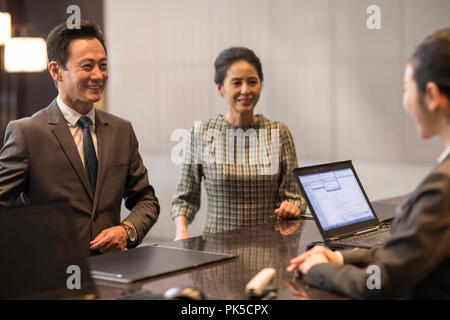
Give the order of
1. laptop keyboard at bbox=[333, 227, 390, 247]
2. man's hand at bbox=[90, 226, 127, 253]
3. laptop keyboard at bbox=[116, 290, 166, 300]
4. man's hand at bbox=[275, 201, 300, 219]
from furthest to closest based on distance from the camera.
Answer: man's hand at bbox=[275, 201, 300, 219] < man's hand at bbox=[90, 226, 127, 253] < laptop keyboard at bbox=[333, 227, 390, 247] < laptop keyboard at bbox=[116, 290, 166, 300]

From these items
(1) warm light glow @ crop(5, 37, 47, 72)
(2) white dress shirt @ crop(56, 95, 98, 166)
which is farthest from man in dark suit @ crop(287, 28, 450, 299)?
(1) warm light glow @ crop(5, 37, 47, 72)

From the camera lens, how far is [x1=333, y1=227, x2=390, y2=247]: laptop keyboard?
8.08 feet

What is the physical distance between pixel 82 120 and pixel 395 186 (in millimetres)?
3670

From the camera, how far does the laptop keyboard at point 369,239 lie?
246cm

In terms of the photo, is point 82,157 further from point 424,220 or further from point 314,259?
point 424,220

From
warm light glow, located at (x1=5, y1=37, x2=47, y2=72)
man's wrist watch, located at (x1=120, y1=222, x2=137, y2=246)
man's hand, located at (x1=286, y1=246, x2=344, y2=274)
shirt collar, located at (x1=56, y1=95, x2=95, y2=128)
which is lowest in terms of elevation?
man's wrist watch, located at (x1=120, y1=222, x2=137, y2=246)

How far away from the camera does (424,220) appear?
1.54 metres

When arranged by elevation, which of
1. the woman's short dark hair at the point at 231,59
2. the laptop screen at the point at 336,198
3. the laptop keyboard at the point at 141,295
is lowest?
the laptop keyboard at the point at 141,295

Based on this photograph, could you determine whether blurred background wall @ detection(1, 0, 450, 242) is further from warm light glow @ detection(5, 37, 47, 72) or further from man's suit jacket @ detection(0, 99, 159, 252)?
man's suit jacket @ detection(0, 99, 159, 252)

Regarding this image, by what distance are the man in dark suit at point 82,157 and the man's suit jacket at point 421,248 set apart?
141cm

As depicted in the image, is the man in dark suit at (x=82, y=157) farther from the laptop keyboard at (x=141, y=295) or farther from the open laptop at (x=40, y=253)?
the open laptop at (x=40, y=253)

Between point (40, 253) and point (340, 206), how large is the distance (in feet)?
4.72

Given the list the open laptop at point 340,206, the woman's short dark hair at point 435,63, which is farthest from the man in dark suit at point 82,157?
the woman's short dark hair at point 435,63

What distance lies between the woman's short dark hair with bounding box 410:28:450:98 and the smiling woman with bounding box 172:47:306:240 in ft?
6.18
